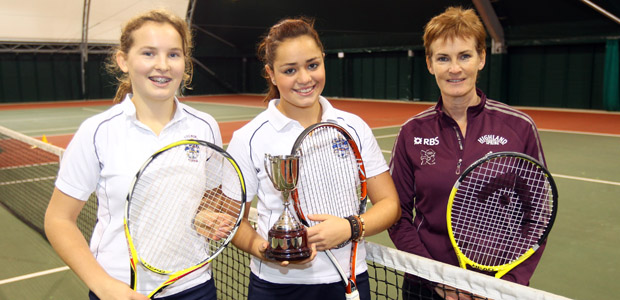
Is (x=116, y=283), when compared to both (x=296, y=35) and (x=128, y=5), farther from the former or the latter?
(x=128, y=5)

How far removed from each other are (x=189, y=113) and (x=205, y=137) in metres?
0.11

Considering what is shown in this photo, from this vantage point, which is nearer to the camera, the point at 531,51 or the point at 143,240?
the point at 143,240

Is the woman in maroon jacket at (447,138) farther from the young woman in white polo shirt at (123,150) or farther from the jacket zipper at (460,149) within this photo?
the young woman in white polo shirt at (123,150)

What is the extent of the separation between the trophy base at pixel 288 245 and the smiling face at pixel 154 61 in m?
0.68

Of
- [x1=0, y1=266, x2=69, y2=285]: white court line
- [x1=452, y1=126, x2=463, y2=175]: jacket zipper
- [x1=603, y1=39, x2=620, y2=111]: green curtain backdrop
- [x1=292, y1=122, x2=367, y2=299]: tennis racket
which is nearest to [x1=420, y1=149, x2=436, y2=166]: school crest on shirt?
[x1=452, y1=126, x2=463, y2=175]: jacket zipper

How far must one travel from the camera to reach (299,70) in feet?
6.34

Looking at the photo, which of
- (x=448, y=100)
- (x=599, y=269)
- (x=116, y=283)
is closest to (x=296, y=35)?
(x=448, y=100)

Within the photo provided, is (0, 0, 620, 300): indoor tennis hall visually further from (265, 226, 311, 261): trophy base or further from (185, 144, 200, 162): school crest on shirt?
(185, 144, 200, 162): school crest on shirt

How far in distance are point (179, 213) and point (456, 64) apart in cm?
123

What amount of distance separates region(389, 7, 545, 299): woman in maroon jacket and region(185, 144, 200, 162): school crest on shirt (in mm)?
868

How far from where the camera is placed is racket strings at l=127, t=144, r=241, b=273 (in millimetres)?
1844

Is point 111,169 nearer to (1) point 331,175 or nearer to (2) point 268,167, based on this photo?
(2) point 268,167

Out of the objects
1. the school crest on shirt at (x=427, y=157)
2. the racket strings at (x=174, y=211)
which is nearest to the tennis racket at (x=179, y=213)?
the racket strings at (x=174, y=211)

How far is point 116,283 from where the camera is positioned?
1651 millimetres
